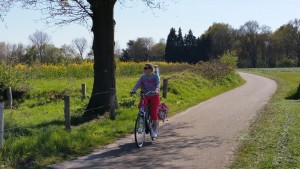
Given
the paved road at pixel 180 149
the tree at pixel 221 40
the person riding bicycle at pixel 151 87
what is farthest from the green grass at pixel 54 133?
the tree at pixel 221 40

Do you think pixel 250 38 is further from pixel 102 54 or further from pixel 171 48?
pixel 102 54

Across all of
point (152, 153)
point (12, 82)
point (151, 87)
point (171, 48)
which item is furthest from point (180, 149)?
point (171, 48)

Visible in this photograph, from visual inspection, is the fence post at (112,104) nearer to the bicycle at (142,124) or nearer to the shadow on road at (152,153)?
the shadow on road at (152,153)

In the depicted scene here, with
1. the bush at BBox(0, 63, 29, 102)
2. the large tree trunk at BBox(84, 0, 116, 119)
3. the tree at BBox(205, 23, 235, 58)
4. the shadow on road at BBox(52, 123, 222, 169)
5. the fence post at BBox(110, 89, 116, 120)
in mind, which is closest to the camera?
the shadow on road at BBox(52, 123, 222, 169)

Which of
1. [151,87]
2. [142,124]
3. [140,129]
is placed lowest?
[140,129]

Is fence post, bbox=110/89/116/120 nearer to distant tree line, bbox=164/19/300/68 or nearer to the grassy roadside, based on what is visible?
the grassy roadside

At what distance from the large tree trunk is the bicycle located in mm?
3538

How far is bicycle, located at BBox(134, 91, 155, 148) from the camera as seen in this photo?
906 cm

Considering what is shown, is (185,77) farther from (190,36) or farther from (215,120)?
(190,36)

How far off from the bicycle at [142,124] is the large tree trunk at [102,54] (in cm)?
354

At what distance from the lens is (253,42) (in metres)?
105

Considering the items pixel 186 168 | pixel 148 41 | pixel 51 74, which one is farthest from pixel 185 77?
pixel 148 41

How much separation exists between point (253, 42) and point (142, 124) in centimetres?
10066

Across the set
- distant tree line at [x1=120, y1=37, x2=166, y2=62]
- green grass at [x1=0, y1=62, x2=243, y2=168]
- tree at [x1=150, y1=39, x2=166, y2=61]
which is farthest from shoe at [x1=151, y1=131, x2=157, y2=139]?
tree at [x1=150, y1=39, x2=166, y2=61]
